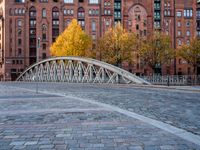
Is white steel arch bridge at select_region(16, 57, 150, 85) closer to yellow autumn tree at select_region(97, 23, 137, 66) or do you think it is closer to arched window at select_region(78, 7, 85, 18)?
yellow autumn tree at select_region(97, 23, 137, 66)

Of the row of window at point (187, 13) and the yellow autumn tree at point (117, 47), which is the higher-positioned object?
the row of window at point (187, 13)

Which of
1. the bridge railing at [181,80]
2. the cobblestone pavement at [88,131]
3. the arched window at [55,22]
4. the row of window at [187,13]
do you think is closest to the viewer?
the cobblestone pavement at [88,131]

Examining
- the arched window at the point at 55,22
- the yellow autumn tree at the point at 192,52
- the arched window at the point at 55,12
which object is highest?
Result: the arched window at the point at 55,12

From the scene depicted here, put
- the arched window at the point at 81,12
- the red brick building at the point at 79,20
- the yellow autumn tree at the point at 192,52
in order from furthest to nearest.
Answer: the arched window at the point at 81,12, the red brick building at the point at 79,20, the yellow autumn tree at the point at 192,52

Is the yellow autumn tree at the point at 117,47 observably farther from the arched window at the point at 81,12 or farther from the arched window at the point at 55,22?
the arched window at the point at 55,22

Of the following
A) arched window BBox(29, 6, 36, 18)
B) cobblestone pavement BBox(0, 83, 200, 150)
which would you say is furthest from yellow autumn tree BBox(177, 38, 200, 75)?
arched window BBox(29, 6, 36, 18)

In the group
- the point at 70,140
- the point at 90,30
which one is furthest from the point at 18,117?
the point at 90,30

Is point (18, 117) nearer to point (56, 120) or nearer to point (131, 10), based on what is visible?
point (56, 120)

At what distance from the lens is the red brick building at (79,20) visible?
67250mm

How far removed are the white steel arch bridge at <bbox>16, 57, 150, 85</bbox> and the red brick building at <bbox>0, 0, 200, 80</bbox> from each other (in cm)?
1418

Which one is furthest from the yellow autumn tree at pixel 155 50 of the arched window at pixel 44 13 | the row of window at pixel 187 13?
the arched window at pixel 44 13

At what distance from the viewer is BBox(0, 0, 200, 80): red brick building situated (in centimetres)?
6725

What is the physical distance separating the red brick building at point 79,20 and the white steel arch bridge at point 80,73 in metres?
14.2

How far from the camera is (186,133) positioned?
20.6ft
